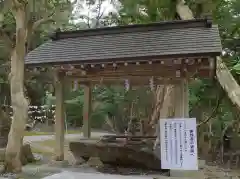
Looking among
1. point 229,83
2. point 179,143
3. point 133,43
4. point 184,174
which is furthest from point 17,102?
point 229,83

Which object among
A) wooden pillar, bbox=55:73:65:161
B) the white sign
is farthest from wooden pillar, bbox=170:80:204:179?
wooden pillar, bbox=55:73:65:161

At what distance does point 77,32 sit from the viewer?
9430 mm

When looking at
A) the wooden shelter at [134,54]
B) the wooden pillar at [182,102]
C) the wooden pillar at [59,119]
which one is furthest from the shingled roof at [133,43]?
the wooden pillar at [182,102]

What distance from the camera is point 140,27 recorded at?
8.64 metres

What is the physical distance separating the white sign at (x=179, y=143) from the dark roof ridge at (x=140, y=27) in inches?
110

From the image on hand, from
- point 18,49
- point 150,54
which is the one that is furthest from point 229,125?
point 18,49

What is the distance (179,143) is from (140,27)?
357 centimetres

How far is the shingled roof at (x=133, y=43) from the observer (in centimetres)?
707

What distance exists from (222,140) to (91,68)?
25.8 ft

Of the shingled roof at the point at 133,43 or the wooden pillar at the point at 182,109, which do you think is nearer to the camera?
the shingled roof at the point at 133,43

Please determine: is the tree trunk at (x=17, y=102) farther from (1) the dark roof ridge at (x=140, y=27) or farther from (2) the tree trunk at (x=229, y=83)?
(2) the tree trunk at (x=229, y=83)

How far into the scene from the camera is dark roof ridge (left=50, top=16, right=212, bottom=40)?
8.11 m

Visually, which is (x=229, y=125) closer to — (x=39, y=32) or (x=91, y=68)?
(x=91, y=68)

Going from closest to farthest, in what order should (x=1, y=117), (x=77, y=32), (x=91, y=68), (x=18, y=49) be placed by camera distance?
(x=18, y=49) → (x=91, y=68) → (x=77, y=32) → (x=1, y=117)
